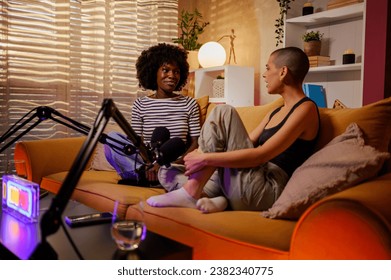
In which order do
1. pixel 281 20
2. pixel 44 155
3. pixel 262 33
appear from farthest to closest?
pixel 262 33
pixel 281 20
pixel 44 155

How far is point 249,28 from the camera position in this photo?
377 centimetres

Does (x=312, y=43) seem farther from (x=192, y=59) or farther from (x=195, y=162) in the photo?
(x=195, y=162)

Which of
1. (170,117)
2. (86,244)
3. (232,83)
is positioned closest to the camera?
(86,244)

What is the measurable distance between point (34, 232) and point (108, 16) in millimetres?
2891

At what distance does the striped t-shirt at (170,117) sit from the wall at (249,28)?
4.33ft

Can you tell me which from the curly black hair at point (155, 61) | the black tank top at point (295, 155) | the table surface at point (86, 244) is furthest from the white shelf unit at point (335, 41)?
the table surface at point (86, 244)

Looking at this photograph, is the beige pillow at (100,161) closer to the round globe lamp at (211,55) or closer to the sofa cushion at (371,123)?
the round globe lamp at (211,55)

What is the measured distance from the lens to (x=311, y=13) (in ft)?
10.0

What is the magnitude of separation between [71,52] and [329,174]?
2.86m

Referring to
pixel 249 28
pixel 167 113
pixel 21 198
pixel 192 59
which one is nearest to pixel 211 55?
pixel 192 59

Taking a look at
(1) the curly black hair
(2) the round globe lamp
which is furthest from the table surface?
(2) the round globe lamp

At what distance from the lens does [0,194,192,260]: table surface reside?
3.57 feet

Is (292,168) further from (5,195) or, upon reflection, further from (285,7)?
(285,7)

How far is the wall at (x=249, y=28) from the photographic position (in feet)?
11.8
